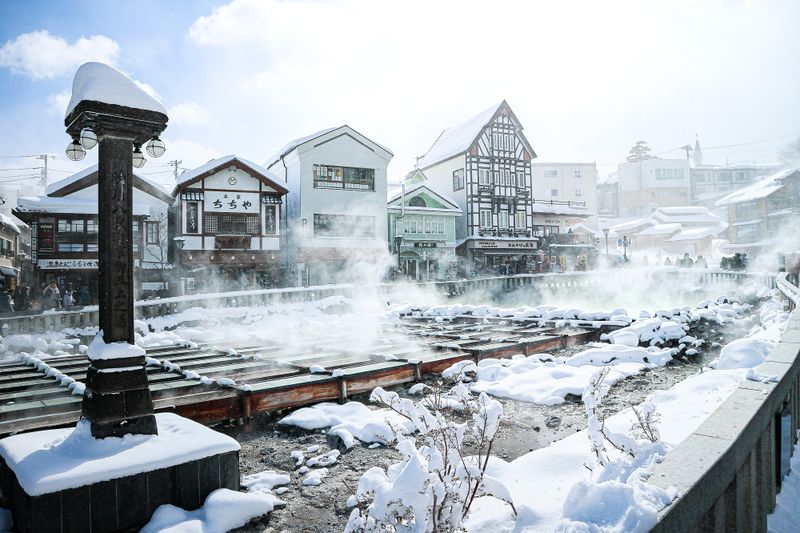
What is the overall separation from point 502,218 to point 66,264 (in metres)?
30.4

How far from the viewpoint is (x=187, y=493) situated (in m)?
3.61

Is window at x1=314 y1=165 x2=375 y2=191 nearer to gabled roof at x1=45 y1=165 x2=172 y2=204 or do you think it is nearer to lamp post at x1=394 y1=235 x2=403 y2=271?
lamp post at x1=394 y1=235 x2=403 y2=271

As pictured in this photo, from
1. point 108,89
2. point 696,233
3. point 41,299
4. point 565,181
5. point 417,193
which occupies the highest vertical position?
point 565,181

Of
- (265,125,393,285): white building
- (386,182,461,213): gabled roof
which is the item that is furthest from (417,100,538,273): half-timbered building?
(265,125,393,285): white building

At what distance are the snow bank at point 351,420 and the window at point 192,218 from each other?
22.6 metres

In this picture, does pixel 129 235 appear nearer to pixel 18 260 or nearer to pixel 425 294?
pixel 425 294

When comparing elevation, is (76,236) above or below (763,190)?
below

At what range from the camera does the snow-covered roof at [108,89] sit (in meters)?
3.88

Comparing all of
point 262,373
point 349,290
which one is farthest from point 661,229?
point 262,373

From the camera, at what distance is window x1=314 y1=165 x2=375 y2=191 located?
31.0 meters

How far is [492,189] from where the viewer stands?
129 ft

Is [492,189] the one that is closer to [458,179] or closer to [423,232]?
[458,179]

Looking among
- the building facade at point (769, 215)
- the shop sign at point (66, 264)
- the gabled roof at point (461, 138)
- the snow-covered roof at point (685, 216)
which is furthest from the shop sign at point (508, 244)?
the snow-covered roof at point (685, 216)

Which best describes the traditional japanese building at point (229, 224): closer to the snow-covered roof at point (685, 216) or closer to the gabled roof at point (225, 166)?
the gabled roof at point (225, 166)
